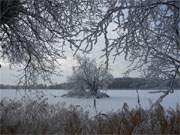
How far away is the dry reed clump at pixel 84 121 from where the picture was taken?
23.4 feet

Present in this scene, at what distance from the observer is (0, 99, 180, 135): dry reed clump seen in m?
7.14

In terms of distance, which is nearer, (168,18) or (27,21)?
(168,18)

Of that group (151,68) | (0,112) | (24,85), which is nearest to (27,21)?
(24,85)

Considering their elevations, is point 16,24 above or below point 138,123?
above

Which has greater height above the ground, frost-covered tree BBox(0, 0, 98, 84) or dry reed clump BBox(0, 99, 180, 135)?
frost-covered tree BBox(0, 0, 98, 84)

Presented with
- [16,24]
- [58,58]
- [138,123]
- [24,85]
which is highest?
[16,24]

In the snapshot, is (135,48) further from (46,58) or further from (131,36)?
(46,58)

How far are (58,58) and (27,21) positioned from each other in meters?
1.38

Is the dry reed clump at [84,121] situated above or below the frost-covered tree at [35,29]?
below

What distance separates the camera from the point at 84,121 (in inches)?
311

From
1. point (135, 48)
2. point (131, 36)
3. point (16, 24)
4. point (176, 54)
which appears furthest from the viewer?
point (16, 24)

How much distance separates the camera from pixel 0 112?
341 inches

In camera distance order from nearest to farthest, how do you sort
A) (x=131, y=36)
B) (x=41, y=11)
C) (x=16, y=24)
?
(x=131, y=36) → (x=41, y=11) → (x=16, y=24)

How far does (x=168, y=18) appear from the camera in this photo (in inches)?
287
